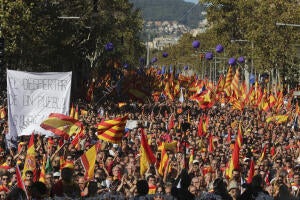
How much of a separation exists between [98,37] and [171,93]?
10.9 metres

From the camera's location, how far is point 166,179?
518 inches

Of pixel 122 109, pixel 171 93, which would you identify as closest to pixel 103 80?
pixel 171 93

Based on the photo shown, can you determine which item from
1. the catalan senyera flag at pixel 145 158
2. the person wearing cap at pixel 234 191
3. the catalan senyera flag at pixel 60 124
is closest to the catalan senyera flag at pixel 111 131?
the catalan senyera flag at pixel 60 124

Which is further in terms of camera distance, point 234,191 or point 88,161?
point 88,161

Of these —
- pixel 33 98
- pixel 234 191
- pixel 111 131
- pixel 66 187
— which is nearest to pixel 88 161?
pixel 66 187

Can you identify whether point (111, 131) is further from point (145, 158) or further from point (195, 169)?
point (195, 169)

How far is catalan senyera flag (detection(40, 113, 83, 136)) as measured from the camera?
48.7ft

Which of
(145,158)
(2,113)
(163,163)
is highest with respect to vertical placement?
(145,158)

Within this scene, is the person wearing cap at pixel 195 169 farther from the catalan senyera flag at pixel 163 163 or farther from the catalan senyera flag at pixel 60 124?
the catalan senyera flag at pixel 60 124

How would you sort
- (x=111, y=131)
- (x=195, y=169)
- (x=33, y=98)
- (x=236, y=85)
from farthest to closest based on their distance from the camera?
(x=236, y=85), (x=111, y=131), (x=33, y=98), (x=195, y=169)

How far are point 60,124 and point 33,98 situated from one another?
71cm

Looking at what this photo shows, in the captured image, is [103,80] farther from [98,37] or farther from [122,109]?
[122,109]

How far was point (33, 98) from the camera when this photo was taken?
1479cm

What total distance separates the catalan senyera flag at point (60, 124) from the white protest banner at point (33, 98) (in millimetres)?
92
